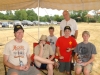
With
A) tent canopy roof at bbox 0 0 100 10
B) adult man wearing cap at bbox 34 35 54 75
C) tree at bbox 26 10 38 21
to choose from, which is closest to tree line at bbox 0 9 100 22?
tree at bbox 26 10 38 21

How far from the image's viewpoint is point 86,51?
359cm

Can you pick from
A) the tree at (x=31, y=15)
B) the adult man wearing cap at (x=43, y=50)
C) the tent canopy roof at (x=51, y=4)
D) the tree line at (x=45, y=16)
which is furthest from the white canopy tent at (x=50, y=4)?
the tree at (x=31, y=15)

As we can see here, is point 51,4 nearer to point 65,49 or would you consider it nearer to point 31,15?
point 65,49

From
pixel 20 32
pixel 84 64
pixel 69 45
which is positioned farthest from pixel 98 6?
pixel 20 32

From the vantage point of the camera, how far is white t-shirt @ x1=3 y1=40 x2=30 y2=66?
9.58 ft

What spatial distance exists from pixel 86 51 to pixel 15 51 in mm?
1446

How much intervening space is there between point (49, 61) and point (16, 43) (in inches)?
36.2

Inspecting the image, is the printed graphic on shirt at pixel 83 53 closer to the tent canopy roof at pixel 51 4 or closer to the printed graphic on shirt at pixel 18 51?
the printed graphic on shirt at pixel 18 51

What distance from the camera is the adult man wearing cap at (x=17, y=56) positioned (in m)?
2.91

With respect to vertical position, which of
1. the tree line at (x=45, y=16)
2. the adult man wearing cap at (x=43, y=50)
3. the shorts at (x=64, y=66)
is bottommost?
the shorts at (x=64, y=66)

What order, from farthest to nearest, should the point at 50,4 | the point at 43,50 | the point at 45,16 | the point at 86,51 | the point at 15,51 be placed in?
the point at 45,16 < the point at 50,4 < the point at 43,50 < the point at 86,51 < the point at 15,51

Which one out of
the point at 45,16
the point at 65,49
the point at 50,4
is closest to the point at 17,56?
the point at 65,49

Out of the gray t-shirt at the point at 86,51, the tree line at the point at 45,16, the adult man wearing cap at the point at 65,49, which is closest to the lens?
the gray t-shirt at the point at 86,51

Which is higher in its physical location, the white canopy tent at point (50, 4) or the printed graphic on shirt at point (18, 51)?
the white canopy tent at point (50, 4)
